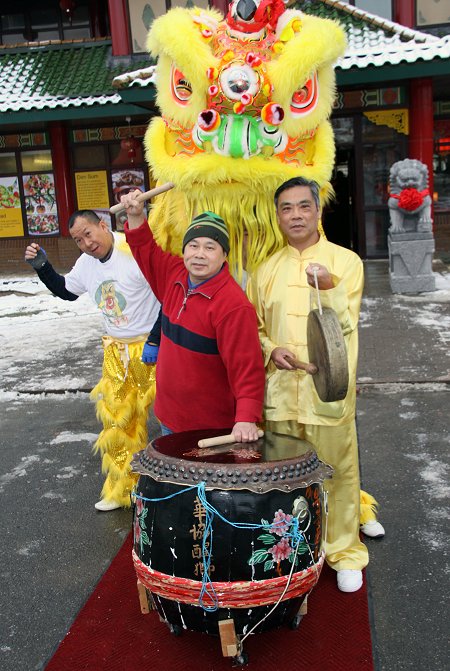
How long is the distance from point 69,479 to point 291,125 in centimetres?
253

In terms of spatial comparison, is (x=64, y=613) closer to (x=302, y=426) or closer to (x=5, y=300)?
(x=302, y=426)

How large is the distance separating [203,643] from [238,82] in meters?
2.17

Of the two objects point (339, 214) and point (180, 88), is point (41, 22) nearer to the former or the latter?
point (339, 214)

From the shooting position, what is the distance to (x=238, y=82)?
2623mm

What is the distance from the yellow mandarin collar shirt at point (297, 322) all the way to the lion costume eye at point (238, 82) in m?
0.65

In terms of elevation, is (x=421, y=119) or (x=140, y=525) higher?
(x=421, y=119)

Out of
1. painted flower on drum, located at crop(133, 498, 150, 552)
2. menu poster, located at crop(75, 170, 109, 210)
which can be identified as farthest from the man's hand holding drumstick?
menu poster, located at crop(75, 170, 109, 210)

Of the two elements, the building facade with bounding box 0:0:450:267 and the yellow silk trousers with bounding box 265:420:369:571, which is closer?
the yellow silk trousers with bounding box 265:420:369:571

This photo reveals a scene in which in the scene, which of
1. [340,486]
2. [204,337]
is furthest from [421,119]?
[204,337]

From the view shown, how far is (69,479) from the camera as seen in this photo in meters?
4.05

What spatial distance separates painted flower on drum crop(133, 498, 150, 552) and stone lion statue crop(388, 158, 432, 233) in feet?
24.2

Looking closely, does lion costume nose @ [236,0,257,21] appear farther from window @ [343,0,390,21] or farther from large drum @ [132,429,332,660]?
window @ [343,0,390,21]

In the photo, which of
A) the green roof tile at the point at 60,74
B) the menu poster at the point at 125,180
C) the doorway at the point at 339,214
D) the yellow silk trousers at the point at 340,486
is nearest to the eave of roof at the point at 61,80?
the green roof tile at the point at 60,74

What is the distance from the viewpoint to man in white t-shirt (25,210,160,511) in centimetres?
333
